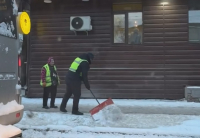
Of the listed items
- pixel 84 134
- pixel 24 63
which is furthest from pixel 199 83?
pixel 24 63

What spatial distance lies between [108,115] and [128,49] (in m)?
4.45

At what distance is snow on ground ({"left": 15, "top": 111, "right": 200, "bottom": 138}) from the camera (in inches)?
239

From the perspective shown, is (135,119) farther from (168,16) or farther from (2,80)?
(168,16)

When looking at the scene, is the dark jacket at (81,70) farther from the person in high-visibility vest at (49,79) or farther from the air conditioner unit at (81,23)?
the air conditioner unit at (81,23)

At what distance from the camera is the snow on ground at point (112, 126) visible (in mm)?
6083

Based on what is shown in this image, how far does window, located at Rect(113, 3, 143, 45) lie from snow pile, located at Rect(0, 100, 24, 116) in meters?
6.82

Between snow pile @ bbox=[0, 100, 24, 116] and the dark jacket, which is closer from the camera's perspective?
snow pile @ bbox=[0, 100, 24, 116]

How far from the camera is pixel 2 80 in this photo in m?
4.43

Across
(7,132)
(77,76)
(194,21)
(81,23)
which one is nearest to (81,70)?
(77,76)

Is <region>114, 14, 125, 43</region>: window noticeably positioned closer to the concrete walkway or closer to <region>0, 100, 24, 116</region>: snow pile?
the concrete walkway

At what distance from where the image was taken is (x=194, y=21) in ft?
34.9

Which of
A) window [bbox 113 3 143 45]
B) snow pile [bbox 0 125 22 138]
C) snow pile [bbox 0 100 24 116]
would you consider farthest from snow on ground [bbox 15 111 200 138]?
window [bbox 113 3 143 45]

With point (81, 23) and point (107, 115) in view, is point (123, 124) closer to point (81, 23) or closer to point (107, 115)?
point (107, 115)

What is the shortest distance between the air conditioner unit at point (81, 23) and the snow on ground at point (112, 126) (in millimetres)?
4171
